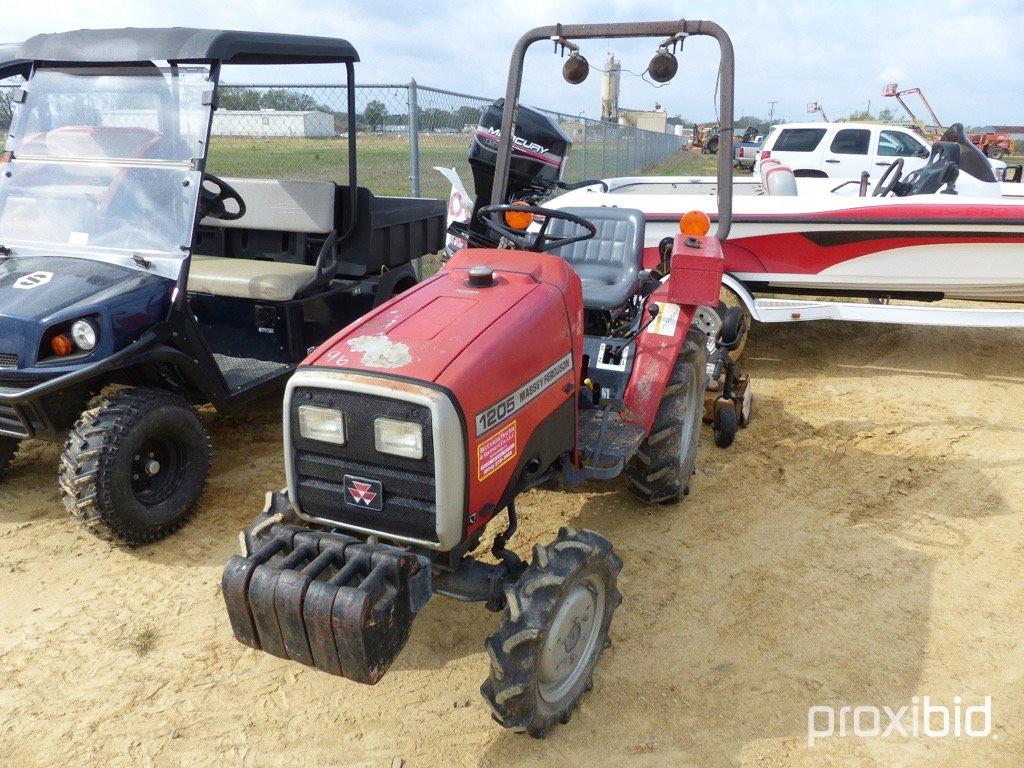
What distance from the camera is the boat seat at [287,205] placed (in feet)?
13.5

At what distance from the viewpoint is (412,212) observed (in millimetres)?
4605

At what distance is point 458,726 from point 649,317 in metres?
1.76

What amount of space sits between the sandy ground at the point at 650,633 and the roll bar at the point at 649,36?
1365 mm

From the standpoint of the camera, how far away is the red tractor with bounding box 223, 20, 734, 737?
180 cm

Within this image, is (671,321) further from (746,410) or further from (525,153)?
(525,153)

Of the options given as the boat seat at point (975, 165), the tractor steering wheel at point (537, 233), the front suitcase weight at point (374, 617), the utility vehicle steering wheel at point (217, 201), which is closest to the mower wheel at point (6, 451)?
the utility vehicle steering wheel at point (217, 201)

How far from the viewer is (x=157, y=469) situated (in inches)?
122

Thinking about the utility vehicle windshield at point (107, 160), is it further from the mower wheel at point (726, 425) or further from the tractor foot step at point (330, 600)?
the mower wheel at point (726, 425)

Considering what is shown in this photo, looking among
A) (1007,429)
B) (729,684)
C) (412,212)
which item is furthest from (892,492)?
(412,212)

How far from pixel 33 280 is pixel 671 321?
2492 mm

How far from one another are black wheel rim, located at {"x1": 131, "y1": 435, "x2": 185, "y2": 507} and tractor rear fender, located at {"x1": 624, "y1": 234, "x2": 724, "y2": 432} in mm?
1833

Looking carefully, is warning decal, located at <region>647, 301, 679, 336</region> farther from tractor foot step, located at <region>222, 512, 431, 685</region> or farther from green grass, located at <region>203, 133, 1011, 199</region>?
green grass, located at <region>203, 133, 1011, 199</region>

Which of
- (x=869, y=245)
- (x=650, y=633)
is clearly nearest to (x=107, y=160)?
(x=650, y=633)

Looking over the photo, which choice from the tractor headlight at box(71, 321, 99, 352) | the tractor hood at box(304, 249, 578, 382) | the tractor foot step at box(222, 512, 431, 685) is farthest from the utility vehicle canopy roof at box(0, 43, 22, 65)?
the tractor foot step at box(222, 512, 431, 685)
